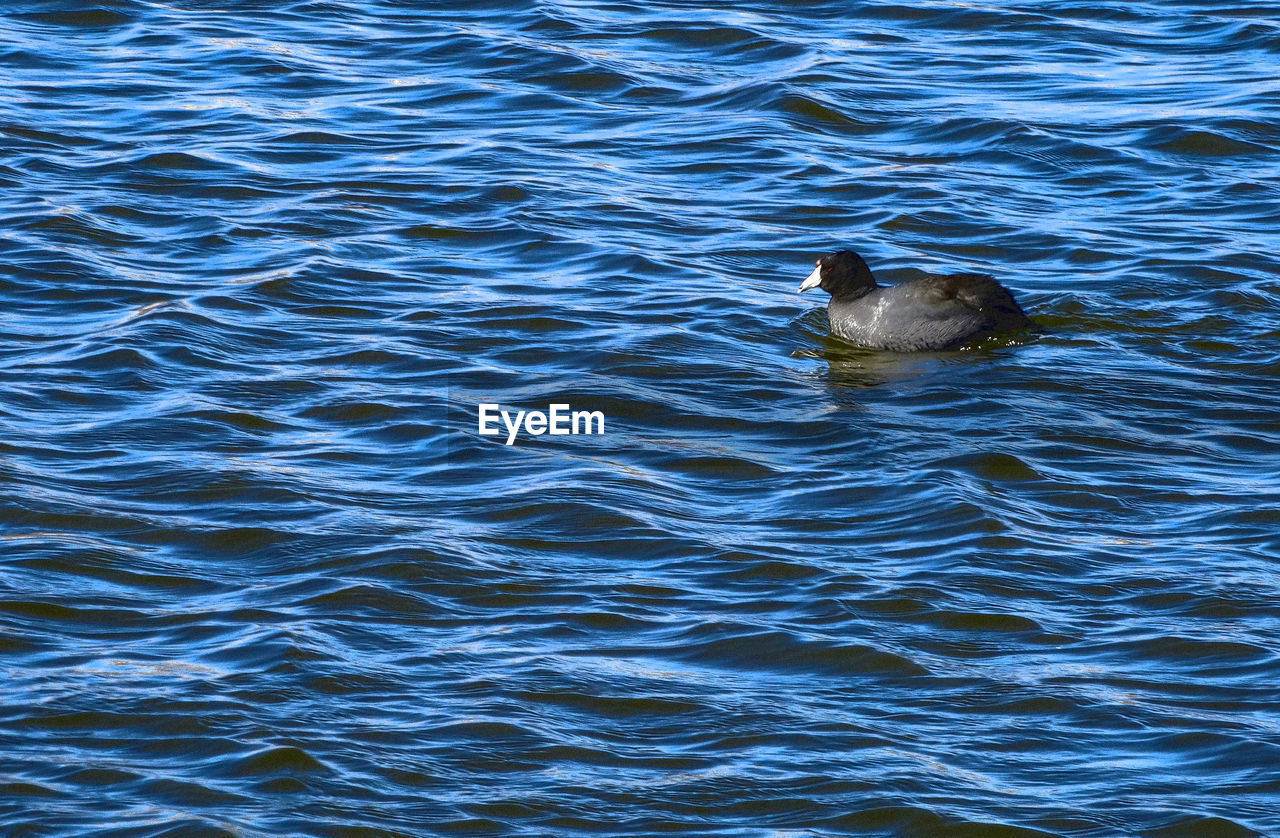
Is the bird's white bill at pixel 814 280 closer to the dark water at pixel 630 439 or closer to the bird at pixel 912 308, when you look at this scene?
the bird at pixel 912 308

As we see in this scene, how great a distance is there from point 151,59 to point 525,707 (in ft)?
34.5

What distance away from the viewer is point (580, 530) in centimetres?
822

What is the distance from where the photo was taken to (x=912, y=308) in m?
10.9

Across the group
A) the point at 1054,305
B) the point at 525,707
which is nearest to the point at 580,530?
the point at 525,707

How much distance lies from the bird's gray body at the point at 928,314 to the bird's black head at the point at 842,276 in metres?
0.05

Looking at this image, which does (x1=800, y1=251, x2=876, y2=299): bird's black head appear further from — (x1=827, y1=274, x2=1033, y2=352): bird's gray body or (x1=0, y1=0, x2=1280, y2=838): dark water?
(x1=0, y1=0, x2=1280, y2=838): dark water

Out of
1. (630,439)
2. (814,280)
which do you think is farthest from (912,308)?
(630,439)

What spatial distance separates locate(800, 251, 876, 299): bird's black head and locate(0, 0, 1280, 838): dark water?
292 mm
